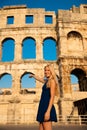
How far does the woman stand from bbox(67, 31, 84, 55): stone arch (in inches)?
687

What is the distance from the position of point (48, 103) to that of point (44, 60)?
1730 centimetres

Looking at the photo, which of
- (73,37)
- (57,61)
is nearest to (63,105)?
(57,61)

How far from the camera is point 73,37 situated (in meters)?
22.3

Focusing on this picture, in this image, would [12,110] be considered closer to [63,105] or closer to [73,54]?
[63,105]

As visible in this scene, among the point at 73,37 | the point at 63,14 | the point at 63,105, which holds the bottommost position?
the point at 63,105

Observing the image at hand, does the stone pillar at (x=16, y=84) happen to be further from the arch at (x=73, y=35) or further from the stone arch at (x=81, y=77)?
the arch at (x=73, y=35)

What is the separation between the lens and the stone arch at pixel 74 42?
70.2ft

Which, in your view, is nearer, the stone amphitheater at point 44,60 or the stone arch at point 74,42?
the stone amphitheater at point 44,60

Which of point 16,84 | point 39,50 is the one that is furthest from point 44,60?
point 16,84

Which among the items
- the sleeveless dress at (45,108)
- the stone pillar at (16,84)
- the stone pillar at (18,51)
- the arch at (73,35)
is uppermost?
the arch at (73,35)

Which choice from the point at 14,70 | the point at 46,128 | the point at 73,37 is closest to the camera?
the point at 46,128

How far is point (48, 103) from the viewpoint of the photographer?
3.75 meters

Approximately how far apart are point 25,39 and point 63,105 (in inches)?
347

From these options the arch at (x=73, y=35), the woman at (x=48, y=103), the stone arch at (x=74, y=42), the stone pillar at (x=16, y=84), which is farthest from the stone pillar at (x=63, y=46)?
the woman at (x=48, y=103)
